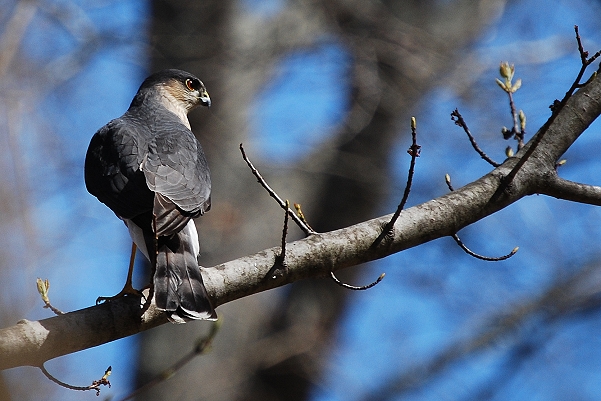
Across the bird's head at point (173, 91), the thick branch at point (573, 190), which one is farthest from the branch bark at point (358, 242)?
the bird's head at point (173, 91)

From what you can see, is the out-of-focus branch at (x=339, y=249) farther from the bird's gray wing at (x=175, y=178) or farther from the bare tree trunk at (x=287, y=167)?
the bare tree trunk at (x=287, y=167)

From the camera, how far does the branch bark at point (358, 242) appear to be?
2693 millimetres

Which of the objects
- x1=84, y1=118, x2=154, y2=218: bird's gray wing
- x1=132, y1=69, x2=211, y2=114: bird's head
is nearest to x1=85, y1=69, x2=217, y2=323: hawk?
x1=84, y1=118, x2=154, y2=218: bird's gray wing

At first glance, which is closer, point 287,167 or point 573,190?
point 573,190

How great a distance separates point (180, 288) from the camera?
281 cm

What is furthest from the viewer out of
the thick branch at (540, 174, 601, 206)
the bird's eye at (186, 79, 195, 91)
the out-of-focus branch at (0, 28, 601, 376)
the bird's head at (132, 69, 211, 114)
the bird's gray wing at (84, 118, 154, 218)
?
the bird's eye at (186, 79, 195, 91)

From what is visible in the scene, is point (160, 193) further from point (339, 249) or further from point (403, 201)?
point (403, 201)

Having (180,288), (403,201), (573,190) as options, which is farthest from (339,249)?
(573,190)

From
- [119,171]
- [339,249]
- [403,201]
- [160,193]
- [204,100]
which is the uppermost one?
[403,201]

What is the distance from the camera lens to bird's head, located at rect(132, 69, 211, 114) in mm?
5008

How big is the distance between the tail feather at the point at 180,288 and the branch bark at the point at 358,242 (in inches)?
3.0

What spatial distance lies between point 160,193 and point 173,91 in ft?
6.79

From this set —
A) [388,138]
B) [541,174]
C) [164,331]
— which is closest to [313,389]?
[164,331]

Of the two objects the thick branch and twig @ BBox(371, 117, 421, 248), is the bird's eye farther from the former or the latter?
the thick branch
